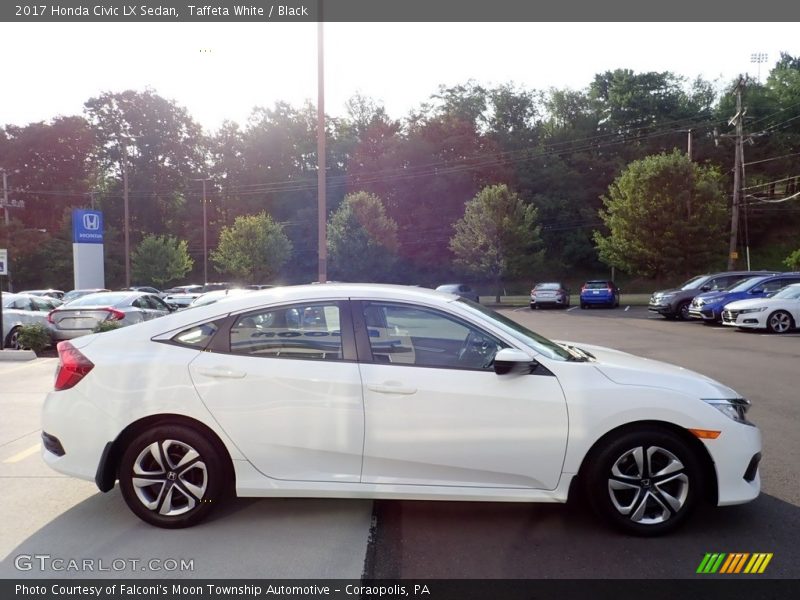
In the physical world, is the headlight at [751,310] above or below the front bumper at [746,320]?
above

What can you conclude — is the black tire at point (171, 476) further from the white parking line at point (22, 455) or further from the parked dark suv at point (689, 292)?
the parked dark suv at point (689, 292)

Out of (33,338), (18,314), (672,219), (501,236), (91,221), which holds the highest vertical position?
(672,219)

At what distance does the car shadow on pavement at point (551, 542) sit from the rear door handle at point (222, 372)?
1.33m

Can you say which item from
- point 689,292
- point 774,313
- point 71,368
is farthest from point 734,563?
point 689,292

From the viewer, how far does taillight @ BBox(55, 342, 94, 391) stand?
4.14m

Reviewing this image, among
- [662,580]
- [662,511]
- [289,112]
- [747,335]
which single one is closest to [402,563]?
[662,580]

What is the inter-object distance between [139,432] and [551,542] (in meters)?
2.68

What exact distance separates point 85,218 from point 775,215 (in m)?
56.8

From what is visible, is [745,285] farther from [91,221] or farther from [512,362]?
[91,221]

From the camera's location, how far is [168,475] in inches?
157

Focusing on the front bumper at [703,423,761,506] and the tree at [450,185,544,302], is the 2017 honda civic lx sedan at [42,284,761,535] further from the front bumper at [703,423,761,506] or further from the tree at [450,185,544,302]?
the tree at [450,185,544,302]

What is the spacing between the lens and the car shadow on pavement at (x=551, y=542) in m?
3.50

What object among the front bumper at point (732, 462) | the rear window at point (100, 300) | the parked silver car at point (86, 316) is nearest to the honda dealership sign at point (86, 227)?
the rear window at point (100, 300)

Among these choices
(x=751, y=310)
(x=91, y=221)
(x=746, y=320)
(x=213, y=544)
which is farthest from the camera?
(x=91, y=221)
